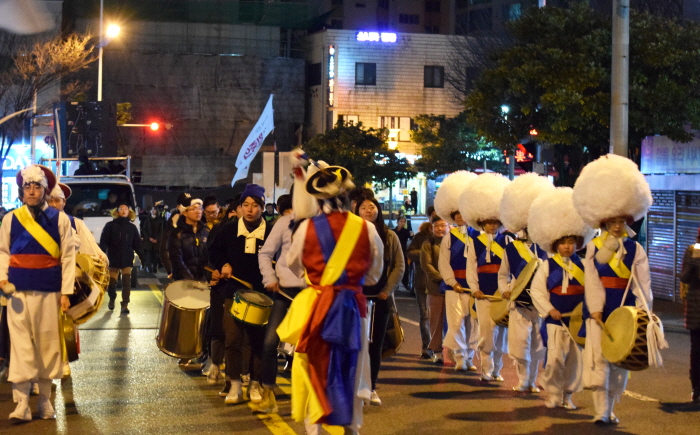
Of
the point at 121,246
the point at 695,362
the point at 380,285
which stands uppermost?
the point at 380,285

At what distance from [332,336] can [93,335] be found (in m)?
7.56

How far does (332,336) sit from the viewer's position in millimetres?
6461

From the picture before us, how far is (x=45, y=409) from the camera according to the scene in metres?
8.00

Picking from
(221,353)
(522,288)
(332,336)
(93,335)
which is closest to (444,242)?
(522,288)

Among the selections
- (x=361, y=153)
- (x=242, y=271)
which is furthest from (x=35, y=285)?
(x=361, y=153)

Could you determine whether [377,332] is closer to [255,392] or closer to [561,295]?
[255,392]

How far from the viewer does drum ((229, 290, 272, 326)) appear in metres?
8.42

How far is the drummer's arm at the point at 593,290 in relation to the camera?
7.88 m

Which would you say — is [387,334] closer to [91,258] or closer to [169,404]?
[169,404]

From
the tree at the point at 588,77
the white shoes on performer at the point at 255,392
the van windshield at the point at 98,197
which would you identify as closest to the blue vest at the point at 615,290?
the white shoes on performer at the point at 255,392

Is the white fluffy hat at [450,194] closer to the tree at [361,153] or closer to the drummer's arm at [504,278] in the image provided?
the drummer's arm at [504,278]

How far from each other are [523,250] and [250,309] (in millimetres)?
2974

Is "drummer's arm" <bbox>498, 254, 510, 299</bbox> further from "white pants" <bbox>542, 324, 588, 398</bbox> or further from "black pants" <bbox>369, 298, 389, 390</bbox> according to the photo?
"black pants" <bbox>369, 298, 389, 390</bbox>

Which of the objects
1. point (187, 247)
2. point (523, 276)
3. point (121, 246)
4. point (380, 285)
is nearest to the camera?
point (380, 285)
